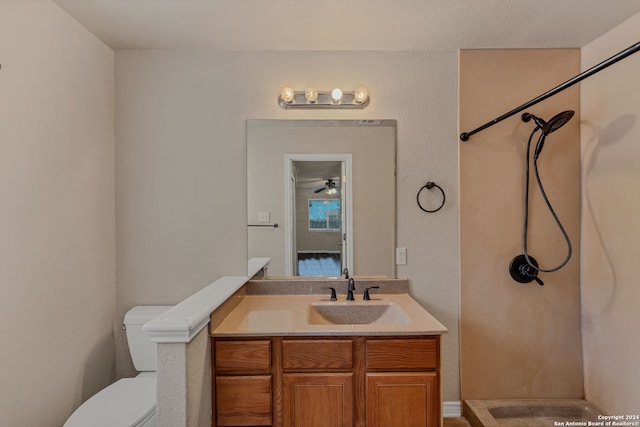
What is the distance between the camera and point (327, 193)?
6.84ft

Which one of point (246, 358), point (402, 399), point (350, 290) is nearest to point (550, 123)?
point (350, 290)

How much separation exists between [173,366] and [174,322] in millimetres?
169

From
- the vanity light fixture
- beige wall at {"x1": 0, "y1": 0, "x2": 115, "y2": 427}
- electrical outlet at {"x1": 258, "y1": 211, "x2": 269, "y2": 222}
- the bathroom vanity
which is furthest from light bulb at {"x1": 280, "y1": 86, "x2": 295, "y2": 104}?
the bathroom vanity

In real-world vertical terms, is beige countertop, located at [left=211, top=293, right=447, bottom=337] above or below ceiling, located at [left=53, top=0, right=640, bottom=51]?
below

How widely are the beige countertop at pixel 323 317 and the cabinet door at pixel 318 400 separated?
22cm

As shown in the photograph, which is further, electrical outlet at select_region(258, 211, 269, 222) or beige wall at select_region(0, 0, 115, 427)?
electrical outlet at select_region(258, 211, 269, 222)

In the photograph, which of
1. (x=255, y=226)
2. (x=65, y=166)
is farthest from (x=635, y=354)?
(x=65, y=166)

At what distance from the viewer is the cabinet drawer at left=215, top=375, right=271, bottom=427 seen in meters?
1.46

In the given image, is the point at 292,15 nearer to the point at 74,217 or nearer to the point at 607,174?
the point at 74,217

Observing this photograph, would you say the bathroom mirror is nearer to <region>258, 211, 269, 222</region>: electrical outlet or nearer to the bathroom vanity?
<region>258, 211, 269, 222</region>: electrical outlet

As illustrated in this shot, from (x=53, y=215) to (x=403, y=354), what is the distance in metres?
1.82

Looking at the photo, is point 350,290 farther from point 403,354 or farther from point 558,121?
point 558,121

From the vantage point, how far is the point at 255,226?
209cm

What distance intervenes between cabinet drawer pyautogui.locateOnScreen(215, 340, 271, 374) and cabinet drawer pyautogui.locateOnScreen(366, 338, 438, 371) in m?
0.49
